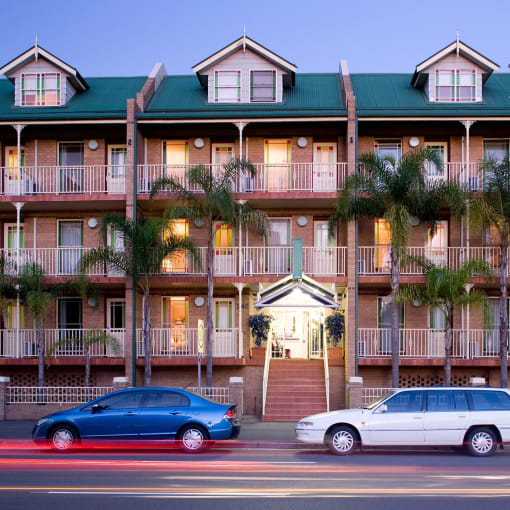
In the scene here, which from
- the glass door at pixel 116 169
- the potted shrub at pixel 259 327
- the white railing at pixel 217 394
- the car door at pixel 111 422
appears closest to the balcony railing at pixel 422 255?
the potted shrub at pixel 259 327

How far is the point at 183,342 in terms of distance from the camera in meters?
24.5

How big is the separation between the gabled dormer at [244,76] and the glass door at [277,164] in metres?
1.67

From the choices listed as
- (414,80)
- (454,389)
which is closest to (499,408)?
(454,389)

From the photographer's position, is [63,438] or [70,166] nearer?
[63,438]

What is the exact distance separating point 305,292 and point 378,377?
174 inches

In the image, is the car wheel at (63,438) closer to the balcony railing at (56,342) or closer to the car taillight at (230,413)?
the car taillight at (230,413)

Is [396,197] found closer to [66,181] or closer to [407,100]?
[407,100]

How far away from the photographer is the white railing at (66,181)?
2469cm

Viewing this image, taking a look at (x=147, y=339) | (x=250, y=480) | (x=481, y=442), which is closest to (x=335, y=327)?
(x=147, y=339)

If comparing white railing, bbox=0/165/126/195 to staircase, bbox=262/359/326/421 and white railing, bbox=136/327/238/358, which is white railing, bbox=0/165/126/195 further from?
staircase, bbox=262/359/326/421

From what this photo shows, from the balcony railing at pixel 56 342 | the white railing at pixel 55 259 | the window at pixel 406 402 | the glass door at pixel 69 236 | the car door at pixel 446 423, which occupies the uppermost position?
the glass door at pixel 69 236

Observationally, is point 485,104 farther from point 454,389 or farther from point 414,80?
point 454,389

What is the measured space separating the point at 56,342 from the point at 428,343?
1226 centimetres

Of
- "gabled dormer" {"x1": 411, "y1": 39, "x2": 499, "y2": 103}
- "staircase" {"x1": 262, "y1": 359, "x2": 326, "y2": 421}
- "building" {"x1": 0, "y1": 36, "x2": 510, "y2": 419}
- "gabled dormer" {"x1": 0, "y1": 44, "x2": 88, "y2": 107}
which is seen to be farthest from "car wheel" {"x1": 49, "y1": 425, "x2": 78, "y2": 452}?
"gabled dormer" {"x1": 411, "y1": 39, "x2": 499, "y2": 103}
